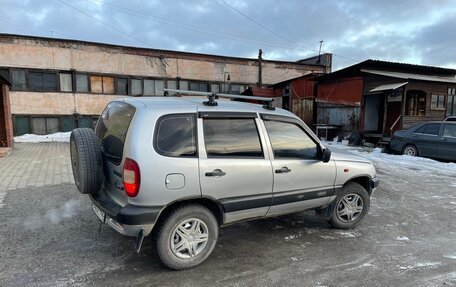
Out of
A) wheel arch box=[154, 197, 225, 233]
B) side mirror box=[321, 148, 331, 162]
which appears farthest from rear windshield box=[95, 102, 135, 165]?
side mirror box=[321, 148, 331, 162]

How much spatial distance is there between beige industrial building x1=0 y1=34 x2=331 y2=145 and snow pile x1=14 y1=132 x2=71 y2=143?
0.77 meters

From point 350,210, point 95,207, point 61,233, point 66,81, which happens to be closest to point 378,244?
point 350,210

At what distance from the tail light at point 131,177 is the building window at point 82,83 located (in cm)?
1891

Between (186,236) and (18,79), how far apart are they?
1945 centimetres

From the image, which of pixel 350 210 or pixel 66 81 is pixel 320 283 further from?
pixel 66 81

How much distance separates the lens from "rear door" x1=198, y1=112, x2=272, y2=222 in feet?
10.8

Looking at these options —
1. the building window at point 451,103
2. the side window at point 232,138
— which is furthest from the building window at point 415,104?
the side window at point 232,138

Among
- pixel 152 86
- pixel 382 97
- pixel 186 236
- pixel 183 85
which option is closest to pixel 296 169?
pixel 186 236

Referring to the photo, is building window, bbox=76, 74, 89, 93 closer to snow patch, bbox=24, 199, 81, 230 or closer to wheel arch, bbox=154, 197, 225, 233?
snow patch, bbox=24, 199, 81, 230

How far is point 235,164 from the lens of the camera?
3404mm

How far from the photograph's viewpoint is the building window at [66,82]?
19.0 meters

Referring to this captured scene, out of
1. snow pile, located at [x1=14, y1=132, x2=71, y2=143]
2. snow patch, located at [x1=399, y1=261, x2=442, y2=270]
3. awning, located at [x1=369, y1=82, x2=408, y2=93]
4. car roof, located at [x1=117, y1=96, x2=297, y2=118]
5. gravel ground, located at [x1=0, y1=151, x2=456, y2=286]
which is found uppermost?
awning, located at [x1=369, y1=82, x2=408, y2=93]

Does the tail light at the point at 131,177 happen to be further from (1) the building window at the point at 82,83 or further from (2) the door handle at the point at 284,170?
(1) the building window at the point at 82,83

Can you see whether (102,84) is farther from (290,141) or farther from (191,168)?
(191,168)
